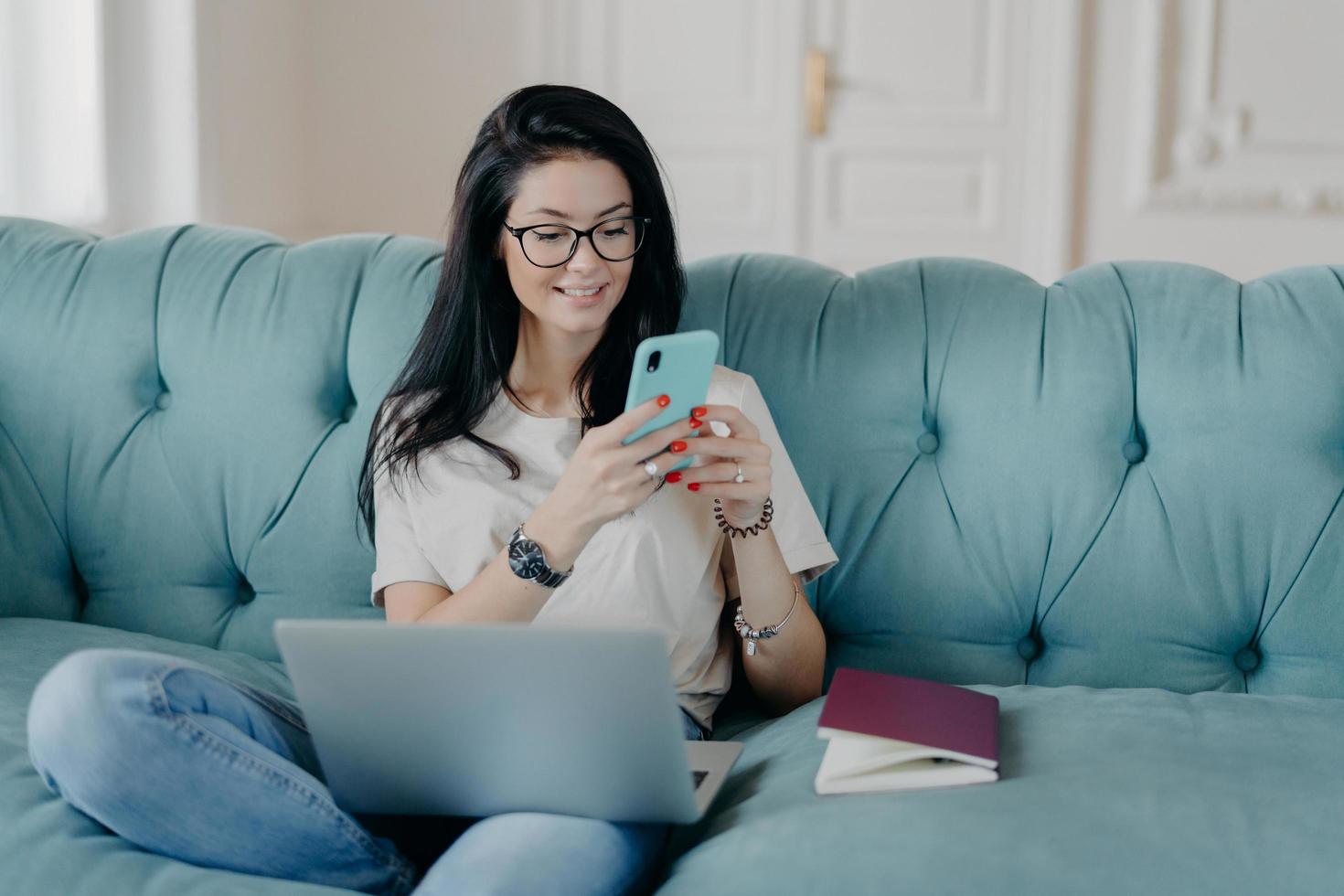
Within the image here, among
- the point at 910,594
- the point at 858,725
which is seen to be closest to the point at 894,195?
the point at 910,594

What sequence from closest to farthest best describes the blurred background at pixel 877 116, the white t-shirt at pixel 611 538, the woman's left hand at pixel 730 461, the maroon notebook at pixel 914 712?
the maroon notebook at pixel 914 712 → the woman's left hand at pixel 730 461 → the white t-shirt at pixel 611 538 → the blurred background at pixel 877 116

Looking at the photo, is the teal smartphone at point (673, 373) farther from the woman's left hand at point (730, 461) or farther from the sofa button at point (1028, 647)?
the sofa button at point (1028, 647)

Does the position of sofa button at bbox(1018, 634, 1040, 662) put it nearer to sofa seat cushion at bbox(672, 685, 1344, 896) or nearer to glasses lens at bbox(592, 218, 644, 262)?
sofa seat cushion at bbox(672, 685, 1344, 896)

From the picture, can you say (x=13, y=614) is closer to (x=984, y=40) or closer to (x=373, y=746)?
(x=373, y=746)

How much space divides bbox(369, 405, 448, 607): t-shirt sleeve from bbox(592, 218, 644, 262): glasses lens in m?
0.32

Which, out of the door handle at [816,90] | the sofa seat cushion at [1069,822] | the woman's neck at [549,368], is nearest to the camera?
the sofa seat cushion at [1069,822]

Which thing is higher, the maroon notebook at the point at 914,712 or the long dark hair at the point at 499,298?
the long dark hair at the point at 499,298

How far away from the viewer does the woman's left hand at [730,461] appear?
1.22m

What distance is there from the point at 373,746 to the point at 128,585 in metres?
0.73

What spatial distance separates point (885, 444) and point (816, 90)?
2.47m

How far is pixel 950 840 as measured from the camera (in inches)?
38.9

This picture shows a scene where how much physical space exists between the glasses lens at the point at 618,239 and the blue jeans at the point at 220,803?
567 millimetres

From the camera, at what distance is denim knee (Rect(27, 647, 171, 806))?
1013mm

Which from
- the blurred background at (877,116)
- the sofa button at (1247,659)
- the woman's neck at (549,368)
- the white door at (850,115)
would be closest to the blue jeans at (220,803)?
the woman's neck at (549,368)
